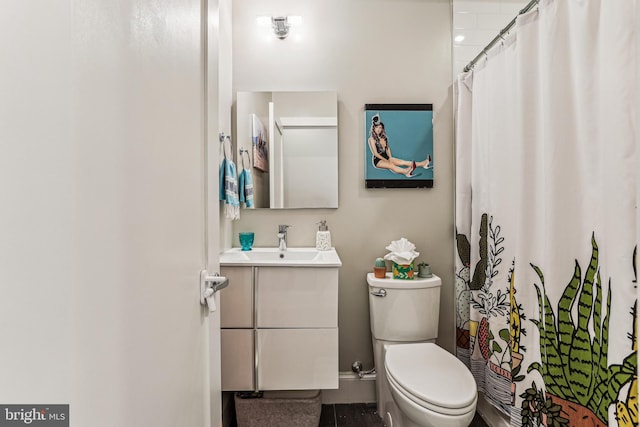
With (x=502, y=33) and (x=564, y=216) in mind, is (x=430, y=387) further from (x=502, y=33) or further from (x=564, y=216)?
A: (x=502, y=33)

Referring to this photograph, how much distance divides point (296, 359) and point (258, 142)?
48.8 inches

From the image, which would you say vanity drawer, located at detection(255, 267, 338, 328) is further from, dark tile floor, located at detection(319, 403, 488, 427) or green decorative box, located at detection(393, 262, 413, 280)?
dark tile floor, located at detection(319, 403, 488, 427)

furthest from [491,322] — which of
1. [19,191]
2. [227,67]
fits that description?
[227,67]

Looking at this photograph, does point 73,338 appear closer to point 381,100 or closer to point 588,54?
point 588,54

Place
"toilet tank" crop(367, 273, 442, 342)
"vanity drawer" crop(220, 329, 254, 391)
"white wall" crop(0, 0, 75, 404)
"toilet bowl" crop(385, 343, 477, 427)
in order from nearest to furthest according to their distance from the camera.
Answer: "white wall" crop(0, 0, 75, 404) < "toilet bowl" crop(385, 343, 477, 427) < "vanity drawer" crop(220, 329, 254, 391) < "toilet tank" crop(367, 273, 442, 342)

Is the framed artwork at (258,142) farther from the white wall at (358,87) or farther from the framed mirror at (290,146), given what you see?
the white wall at (358,87)

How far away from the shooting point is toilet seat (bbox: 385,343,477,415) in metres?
1.32

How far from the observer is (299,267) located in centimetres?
169

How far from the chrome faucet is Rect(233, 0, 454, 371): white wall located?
0.18 ft

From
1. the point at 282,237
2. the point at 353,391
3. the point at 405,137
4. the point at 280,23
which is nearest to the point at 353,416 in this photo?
the point at 353,391

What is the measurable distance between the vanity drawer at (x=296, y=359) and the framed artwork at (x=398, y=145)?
0.95 m

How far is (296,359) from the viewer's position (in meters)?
1.70

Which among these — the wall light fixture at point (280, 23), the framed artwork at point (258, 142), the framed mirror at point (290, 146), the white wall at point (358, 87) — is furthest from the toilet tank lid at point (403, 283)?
the wall light fixture at point (280, 23)

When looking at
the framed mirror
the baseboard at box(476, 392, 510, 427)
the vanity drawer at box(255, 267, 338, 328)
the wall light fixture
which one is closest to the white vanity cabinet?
the vanity drawer at box(255, 267, 338, 328)
